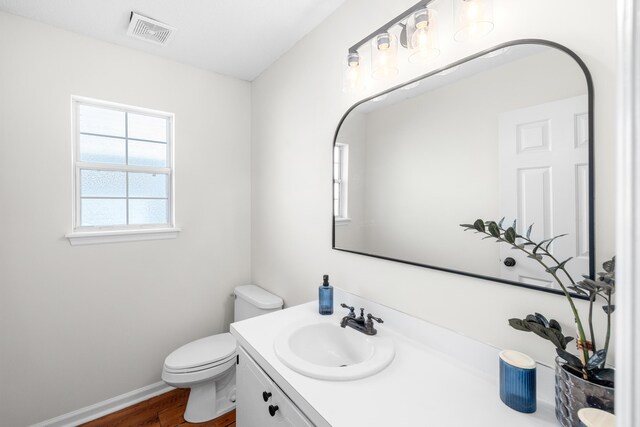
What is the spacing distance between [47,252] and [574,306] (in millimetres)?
2507

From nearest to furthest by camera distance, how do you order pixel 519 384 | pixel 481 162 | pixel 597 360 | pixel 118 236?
1. pixel 597 360
2. pixel 519 384
3. pixel 481 162
4. pixel 118 236

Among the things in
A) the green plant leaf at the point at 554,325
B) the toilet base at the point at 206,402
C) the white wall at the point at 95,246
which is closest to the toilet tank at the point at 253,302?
the white wall at the point at 95,246

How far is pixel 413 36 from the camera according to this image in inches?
43.4

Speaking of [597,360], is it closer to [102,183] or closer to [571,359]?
[571,359]

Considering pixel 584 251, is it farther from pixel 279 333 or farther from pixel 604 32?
pixel 279 333

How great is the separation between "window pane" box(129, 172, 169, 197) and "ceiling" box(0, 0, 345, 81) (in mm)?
879

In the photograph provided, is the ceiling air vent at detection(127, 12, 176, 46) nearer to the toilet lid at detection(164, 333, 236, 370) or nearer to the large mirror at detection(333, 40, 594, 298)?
the large mirror at detection(333, 40, 594, 298)

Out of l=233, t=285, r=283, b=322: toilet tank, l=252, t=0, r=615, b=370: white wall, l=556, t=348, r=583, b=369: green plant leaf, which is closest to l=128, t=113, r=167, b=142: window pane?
l=252, t=0, r=615, b=370: white wall

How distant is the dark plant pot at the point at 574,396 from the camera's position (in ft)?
2.04

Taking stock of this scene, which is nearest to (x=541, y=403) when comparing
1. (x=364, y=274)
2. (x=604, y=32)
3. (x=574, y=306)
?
(x=574, y=306)

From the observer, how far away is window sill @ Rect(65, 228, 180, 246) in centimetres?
179

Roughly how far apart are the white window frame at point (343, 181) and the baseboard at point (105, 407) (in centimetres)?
186

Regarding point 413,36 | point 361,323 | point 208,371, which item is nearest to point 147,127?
point 208,371

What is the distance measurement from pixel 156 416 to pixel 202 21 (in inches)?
99.1
